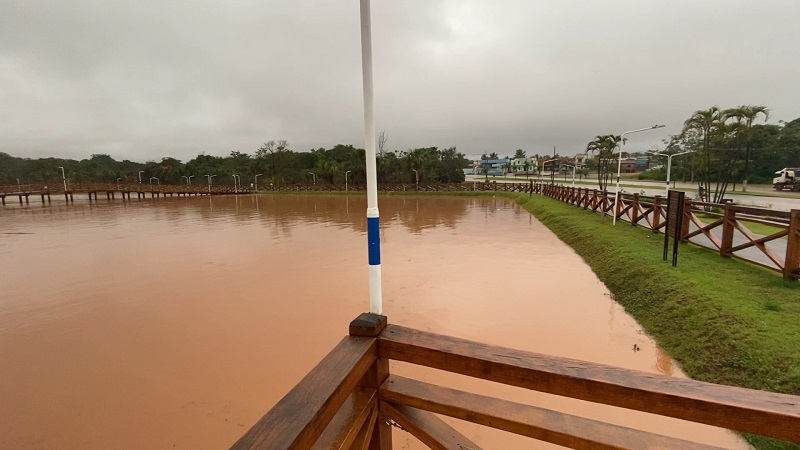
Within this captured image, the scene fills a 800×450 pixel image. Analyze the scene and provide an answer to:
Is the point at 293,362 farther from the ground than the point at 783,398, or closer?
closer

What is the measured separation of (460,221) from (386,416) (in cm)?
1793

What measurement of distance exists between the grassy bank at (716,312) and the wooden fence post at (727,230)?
220 millimetres

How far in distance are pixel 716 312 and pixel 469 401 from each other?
4.71 metres

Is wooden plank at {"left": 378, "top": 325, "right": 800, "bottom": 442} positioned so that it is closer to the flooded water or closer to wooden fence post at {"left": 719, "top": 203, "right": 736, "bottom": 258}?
the flooded water

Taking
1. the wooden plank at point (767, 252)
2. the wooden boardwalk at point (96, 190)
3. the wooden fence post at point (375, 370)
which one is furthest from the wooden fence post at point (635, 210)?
the wooden boardwalk at point (96, 190)

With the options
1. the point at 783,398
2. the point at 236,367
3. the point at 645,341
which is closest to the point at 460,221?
the point at 645,341

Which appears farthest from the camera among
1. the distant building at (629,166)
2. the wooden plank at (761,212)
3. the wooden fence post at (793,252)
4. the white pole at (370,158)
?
the distant building at (629,166)

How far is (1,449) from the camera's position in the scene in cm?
371

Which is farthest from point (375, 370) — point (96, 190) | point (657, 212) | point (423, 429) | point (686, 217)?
point (96, 190)

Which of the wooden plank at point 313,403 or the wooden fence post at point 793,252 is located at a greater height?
the wooden plank at point 313,403

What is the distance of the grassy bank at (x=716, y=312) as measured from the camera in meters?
3.67

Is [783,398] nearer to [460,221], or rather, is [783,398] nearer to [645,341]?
[645,341]

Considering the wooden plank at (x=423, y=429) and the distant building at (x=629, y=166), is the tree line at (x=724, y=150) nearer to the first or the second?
the wooden plank at (x=423, y=429)

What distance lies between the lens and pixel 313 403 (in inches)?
54.0
